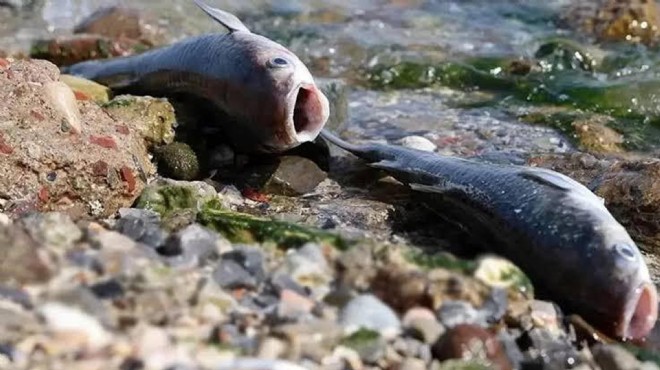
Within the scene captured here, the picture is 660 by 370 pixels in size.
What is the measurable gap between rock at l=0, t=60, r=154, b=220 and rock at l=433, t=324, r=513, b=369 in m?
2.38

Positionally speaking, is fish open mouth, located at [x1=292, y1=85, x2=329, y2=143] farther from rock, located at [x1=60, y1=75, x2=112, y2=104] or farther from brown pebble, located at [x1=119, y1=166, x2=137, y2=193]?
rock, located at [x1=60, y1=75, x2=112, y2=104]

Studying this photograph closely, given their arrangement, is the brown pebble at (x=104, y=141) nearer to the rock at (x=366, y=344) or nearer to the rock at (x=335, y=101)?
the rock at (x=335, y=101)

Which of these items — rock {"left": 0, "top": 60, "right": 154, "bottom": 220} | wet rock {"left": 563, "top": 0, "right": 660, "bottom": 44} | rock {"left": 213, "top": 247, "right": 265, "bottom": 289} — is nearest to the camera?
rock {"left": 213, "top": 247, "right": 265, "bottom": 289}

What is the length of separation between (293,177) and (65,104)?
4.92 ft

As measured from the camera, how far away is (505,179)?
502cm

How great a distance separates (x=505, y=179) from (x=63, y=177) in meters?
2.41

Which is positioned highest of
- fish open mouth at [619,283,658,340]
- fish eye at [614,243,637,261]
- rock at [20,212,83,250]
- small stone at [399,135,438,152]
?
rock at [20,212,83,250]

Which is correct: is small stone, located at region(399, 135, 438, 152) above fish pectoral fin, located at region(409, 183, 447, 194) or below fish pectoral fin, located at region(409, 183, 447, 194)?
below

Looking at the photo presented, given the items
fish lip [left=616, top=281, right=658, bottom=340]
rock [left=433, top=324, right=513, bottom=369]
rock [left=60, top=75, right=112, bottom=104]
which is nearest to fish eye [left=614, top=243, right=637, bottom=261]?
fish lip [left=616, top=281, right=658, bottom=340]

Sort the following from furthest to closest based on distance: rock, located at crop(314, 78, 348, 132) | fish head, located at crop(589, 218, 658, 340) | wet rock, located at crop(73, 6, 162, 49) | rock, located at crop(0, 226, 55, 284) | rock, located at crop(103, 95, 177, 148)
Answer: wet rock, located at crop(73, 6, 162, 49)
rock, located at crop(314, 78, 348, 132)
rock, located at crop(103, 95, 177, 148)
fish head, located at crop(589, 218, 658, 340)
rock, located at crop(0, 226, 55, 284)

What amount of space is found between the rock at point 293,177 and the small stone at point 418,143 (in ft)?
3.15

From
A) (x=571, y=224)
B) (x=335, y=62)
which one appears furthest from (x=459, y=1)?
(x=571, y=224)

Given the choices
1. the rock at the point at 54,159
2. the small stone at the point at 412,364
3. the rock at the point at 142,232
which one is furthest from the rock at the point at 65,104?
the small stone at the point at 412,364

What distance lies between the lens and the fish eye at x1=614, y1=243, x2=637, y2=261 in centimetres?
410
